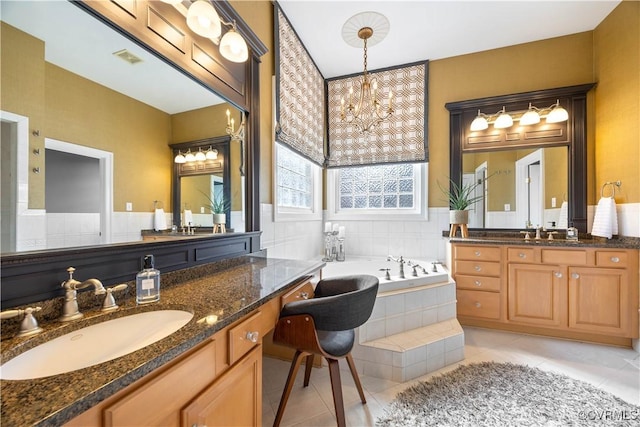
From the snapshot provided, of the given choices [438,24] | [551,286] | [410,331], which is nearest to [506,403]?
[410,331]

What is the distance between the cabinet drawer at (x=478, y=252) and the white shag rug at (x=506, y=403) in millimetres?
967

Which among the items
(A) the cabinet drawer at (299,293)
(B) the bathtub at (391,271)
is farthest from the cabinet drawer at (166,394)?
(B) the bathtub at (391,271)

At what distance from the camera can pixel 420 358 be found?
183cm

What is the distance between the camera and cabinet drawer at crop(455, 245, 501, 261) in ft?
8.16

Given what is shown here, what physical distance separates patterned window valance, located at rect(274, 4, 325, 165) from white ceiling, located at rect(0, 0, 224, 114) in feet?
3.53

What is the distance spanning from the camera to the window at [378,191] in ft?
11.0

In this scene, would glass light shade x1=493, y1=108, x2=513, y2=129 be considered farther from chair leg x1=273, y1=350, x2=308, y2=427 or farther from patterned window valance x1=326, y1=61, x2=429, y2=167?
chair leg x1=273, y1=350, x2=308, y2=427

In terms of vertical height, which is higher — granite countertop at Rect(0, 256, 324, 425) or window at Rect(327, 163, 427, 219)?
window at Rect(327, 163, 427, 219)

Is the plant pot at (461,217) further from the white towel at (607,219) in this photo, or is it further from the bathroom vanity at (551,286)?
the white towel at (607,219)

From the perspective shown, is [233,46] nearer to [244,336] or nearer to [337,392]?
[244,336]

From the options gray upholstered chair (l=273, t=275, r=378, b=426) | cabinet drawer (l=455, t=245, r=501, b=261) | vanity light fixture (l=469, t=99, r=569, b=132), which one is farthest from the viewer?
vanity light fixture (l=469, t=99, r=569, b=132)

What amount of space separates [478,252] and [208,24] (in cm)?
279

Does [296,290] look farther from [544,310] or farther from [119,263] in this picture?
[544,310]

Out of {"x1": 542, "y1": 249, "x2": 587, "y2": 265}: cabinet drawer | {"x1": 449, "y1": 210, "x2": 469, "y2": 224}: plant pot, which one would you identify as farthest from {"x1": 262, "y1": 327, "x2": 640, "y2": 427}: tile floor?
{"x1": 449, "y1": 210, "x2": 469, "y2": 224}: plant pot
